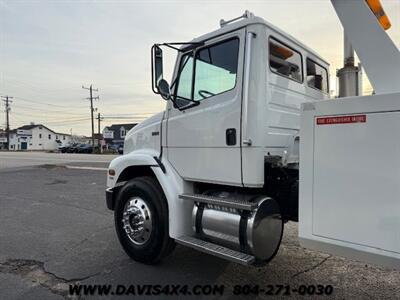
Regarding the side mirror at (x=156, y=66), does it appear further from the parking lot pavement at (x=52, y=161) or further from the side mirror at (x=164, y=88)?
the parking lot pavement at (x=52, y=161)

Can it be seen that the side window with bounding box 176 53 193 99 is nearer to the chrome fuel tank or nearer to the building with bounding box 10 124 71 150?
the chrome fuel tank

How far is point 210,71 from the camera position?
161 inches

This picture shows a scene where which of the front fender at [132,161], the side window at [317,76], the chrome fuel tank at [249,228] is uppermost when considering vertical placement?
the side window at [317,76]

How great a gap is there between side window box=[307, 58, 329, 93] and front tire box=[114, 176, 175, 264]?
2366 mm

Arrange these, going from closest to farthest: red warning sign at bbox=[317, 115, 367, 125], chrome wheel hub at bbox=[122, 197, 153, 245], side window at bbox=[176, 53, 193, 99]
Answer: red warning sign at bbox=[317, 115, 367, 125] < side window at bbox=[176, 53, 193, 99] < chrome wheel hub at bbox=[122, 197, 153, 245]

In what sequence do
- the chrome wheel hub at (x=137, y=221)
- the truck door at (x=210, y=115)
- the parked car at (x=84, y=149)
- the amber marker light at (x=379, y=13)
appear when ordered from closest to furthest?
the amber marker light at (x=379, y=13), the truck door at (x=210, y=115), the chrome wheel hub at (x=137, y=221), the parked car at (x=84, y=149)

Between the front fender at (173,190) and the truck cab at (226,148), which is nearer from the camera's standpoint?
the truck cab at (226,148)

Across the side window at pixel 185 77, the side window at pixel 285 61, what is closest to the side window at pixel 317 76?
the side window at pixel 285 61

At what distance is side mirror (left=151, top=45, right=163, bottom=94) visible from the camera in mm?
3996

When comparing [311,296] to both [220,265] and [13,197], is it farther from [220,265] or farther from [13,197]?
[13,197]

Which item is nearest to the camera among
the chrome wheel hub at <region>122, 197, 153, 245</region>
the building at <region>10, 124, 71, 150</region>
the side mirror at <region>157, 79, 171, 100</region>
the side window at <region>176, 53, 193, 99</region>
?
the side mirror at <region>157, 79, 171, 100</region>

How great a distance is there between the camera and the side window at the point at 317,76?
4707 millimetres

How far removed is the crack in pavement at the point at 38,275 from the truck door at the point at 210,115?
180 centimetres

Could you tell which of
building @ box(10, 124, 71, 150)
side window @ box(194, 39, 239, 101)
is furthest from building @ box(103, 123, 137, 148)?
side window @ box(194, 39, 239, 101)
